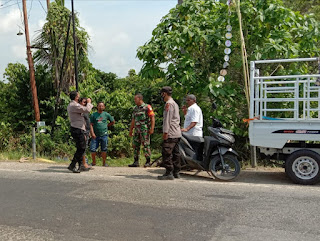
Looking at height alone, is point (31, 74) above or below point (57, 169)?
above

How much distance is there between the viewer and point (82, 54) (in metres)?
15.8

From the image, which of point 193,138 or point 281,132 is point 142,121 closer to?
point 193,138

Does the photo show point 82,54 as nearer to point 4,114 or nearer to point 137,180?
point 4,114

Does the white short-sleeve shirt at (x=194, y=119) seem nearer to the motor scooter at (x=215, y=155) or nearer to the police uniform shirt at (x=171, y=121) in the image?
the motor scooter at (x=215, y=155)

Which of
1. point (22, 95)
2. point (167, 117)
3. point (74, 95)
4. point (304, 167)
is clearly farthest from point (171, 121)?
point (22, 95)

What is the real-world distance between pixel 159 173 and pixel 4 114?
11206mm

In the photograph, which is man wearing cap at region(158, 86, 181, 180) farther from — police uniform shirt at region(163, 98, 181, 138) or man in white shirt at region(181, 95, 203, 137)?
man in white shirt at region(181, 95, 203, 137)

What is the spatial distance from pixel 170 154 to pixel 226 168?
108cm

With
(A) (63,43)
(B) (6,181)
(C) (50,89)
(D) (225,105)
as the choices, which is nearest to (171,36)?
(D) (225,105)

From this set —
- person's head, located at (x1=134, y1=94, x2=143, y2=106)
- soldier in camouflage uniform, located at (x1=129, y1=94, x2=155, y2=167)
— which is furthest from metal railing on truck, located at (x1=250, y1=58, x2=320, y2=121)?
person's head, located at (x1=134, y1=94, x2=143, y2=106)

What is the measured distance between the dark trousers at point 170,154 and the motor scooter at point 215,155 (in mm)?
212

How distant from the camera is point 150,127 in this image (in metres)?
9.02

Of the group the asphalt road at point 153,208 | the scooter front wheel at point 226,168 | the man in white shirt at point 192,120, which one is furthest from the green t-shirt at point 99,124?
the scooter front wheel at point 226,168

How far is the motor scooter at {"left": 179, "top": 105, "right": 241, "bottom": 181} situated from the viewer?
24.2 ft
